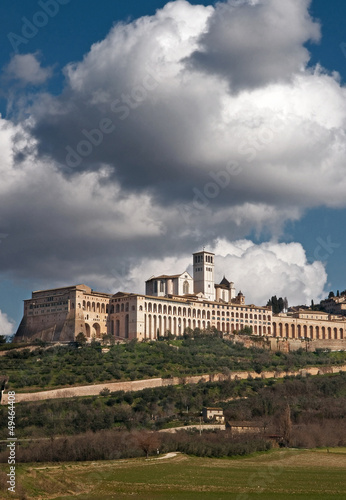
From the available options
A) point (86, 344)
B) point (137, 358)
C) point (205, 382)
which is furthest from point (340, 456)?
point (86, 344)

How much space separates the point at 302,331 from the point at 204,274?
1833cm

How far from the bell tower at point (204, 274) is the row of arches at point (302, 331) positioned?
11.7 m

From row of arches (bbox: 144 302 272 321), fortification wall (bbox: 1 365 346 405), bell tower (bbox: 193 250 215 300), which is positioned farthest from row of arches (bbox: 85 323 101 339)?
fortification wall (bbox: 1 365 346 405)

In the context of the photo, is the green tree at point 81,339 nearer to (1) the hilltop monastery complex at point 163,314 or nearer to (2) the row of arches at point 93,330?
(1) the hilltop monastery complex at point 163,314

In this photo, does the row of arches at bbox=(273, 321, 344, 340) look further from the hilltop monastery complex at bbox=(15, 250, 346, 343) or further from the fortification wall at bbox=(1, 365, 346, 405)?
the fortification wall at bbox=(1, 365, 346, 405)

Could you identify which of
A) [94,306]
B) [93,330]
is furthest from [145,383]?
[94,306]

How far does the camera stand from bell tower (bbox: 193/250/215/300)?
120125mm

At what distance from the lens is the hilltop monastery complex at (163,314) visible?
4092 inches

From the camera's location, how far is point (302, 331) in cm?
12012

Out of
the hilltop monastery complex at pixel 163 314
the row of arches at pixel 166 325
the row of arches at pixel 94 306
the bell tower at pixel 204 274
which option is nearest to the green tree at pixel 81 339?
the hilltop monastery complex at pixel 163 314

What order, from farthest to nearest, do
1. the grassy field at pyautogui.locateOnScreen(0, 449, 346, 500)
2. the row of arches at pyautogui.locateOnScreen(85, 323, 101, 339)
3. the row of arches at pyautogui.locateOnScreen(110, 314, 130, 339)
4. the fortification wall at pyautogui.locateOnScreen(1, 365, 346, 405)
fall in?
the row of arches at pyautogui.locateOnScreen(110, 314, 130, 339), the row of arches at pyautogui.locateOnScreen(85, 323, 101, 339), the fortification wall at pyautogui.locateOnScreen(1, 365, 346, 405), the grassy field at pyautogui.locateOnScreen(0, 449, 346, 500)

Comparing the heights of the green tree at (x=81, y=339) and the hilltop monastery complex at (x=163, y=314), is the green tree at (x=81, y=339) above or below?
below

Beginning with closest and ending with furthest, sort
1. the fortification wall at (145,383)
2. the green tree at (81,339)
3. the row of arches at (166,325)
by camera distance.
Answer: the fortification wall at (145,383) → the green tree at (81,339) → the row of arches at (166,325)

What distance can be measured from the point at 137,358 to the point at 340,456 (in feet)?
125
